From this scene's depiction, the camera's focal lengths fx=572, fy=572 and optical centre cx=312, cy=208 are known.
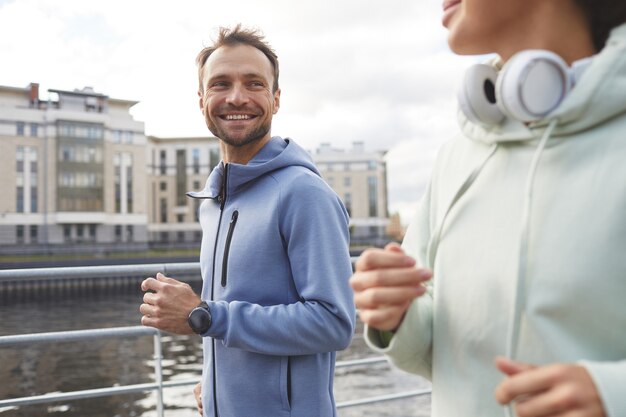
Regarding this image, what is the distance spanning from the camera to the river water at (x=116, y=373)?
10914mm

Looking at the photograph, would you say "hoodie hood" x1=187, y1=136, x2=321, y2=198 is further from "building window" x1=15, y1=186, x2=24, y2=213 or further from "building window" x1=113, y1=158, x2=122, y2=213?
"building window" x1=113, y1=158, x2=122, y2=213

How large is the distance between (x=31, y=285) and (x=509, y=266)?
31.3 meters

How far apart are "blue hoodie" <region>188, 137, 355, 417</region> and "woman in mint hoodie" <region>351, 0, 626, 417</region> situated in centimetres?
60

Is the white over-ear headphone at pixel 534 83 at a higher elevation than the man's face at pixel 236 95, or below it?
below

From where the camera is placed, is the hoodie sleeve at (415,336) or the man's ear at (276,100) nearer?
the hoodie sleeve at (415,336)

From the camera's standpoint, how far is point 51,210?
40438mm

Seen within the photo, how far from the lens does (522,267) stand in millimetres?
642

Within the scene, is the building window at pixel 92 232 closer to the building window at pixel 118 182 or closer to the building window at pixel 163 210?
the building window at pixel 118 182

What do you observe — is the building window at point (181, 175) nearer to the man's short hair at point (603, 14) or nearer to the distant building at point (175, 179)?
the distant building at point (175, 179)

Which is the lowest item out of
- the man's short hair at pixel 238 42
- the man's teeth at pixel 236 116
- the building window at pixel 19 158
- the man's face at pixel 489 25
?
the man's face at pixel 489 25

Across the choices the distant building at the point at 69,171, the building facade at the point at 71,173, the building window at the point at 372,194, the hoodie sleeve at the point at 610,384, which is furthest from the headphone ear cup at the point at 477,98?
the building window at the point at 372,194

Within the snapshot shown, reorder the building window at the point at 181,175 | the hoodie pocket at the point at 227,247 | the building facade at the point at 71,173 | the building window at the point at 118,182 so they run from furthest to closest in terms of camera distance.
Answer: the building window at the point at 181,175
the building window at the point at 118,182
the building facade at the point at 71,173
the hoodie pocket at the point at 227,247

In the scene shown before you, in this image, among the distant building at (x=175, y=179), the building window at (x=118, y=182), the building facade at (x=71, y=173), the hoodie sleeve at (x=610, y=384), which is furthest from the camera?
the distant building at (x=175, y=179)

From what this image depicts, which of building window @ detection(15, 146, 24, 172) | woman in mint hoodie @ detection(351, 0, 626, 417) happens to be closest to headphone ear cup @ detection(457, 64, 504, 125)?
woman in mint hoodie @ detection(351, 0, 626, 417)
